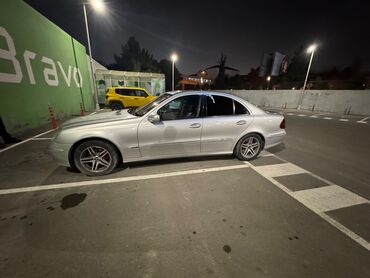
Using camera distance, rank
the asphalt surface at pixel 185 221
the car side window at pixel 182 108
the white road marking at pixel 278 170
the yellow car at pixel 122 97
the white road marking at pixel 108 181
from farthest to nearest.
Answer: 1. the yellow car at pixel 122 97
2. the white road marking at pixel 278 170
3. the car side window at pixel 182 108
4. the white road marking at pixel 108 181
5. the asphalt surface at pixel 185 221

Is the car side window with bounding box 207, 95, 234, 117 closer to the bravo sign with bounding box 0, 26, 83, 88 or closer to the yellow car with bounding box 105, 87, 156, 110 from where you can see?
the bravo sign with bounding box 0, 26, 83, 88

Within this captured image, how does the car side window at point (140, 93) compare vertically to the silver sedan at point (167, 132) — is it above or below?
above

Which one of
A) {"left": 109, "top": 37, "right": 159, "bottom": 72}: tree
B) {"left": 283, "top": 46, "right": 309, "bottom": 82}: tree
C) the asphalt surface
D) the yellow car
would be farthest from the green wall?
{"left": 283, "top": 46, "right": 309, "bottom": 82}: tree

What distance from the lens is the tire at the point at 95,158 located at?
3.13m

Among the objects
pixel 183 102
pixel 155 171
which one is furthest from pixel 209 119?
pixel 155 171

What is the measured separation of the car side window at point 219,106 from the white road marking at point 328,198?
2050mm

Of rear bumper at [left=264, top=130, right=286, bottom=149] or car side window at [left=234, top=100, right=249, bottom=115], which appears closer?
car side window at [left=234, top=100, right=249, bottom=115]

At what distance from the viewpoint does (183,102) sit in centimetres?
362

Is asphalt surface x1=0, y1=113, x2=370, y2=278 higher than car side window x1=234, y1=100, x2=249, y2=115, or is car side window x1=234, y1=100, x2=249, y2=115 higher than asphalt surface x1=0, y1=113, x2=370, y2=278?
car side window x1=234, y1=100, x2=249, y2=115

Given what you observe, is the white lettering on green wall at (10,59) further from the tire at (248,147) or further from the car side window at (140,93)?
the tire at (248,147)

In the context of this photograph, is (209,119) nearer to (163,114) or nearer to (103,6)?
(163,114)

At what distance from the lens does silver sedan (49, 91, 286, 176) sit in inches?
122

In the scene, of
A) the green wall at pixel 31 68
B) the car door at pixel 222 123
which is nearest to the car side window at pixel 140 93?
the green wall at pixel 31 68

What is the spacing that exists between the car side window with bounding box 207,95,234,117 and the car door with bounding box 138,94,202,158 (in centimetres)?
26
